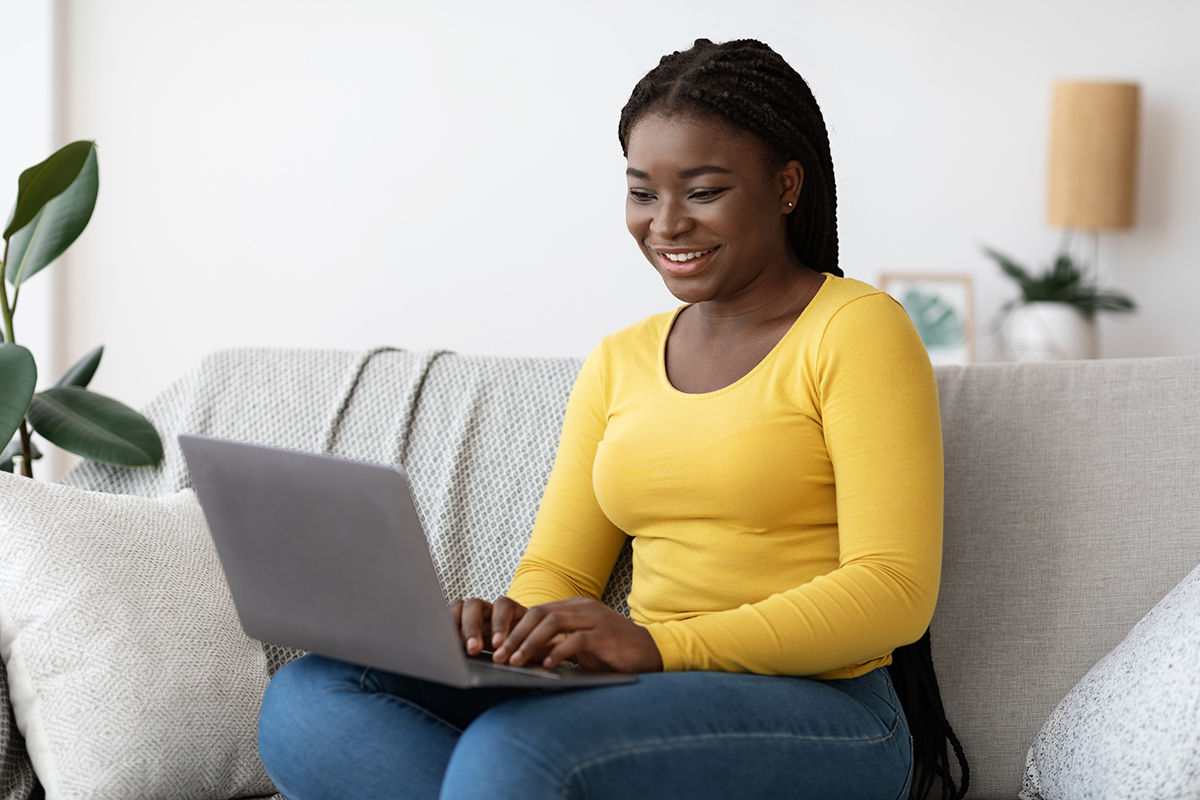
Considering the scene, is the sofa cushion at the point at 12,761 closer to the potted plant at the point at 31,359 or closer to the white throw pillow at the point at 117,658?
the white throw pillow at the point at 117,658

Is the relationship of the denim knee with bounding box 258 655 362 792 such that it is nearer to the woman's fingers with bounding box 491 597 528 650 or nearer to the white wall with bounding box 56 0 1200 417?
the woman's fingers with bounding box 491 597 528 650

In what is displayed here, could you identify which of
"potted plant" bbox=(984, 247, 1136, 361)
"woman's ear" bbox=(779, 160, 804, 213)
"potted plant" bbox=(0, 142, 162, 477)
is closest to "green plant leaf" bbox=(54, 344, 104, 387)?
"potted plant" bbox=(0, 142, 162, 477)

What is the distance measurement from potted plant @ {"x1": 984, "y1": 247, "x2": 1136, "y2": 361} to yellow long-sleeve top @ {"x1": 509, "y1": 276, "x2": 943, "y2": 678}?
1.97 m

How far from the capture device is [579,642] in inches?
37.5

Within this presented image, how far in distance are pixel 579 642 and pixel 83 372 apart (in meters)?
1.12

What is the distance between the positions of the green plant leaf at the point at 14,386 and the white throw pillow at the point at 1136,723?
128cm

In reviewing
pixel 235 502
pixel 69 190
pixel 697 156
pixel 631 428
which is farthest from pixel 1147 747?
pixel 69 190

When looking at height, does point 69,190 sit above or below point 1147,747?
above

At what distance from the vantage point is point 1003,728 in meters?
1.30

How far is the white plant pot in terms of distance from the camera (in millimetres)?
2945

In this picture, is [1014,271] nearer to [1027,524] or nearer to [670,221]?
[1027,524]

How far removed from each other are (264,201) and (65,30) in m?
0.66

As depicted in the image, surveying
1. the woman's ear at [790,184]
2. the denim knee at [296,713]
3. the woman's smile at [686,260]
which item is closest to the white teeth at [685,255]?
the woman's smile at [686,260]

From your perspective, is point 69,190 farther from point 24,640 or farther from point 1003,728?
point 1003,728
